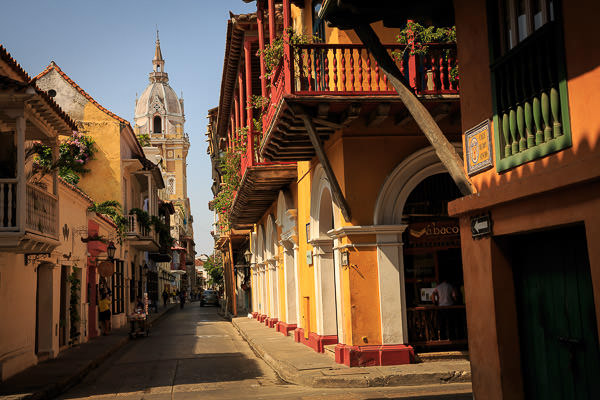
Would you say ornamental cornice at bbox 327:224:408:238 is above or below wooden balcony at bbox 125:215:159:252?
below

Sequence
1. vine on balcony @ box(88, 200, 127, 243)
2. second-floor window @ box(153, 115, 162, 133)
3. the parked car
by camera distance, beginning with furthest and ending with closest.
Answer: second-floor window @ box(153, 115, 162, 133) < the parked car < vine on balcony @ box(88, 200, 127, 243)

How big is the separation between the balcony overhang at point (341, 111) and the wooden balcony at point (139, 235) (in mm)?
17637

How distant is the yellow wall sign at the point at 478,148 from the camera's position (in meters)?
6.38

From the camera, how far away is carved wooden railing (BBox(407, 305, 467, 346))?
12.4 metres

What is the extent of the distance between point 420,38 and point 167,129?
9793 centimetres

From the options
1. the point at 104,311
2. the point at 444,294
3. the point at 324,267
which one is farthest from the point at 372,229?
the point at 104,311

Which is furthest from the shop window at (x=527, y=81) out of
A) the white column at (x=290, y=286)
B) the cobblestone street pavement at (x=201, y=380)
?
the white column at (x=290, y=286)

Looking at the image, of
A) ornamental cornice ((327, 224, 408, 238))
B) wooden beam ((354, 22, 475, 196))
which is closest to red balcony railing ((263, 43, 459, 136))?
ornamental cornice ((327, 224, 408, 238))

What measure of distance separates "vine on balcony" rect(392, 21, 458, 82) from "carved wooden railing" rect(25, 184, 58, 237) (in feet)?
22.7

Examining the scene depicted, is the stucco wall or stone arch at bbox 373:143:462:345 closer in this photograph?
stone arch at bbox 373:143:462:345

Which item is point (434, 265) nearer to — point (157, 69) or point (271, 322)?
point (271, 322)

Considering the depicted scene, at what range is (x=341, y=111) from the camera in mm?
11492

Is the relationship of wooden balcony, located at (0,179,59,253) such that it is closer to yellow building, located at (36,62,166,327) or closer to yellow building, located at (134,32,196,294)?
yellow building, located at (36,62,166,327)

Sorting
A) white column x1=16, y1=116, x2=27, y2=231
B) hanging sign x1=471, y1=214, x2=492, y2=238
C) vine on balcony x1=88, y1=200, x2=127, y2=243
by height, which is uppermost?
vine on balcony x1=88, y1=200, x2=127, y2=243
